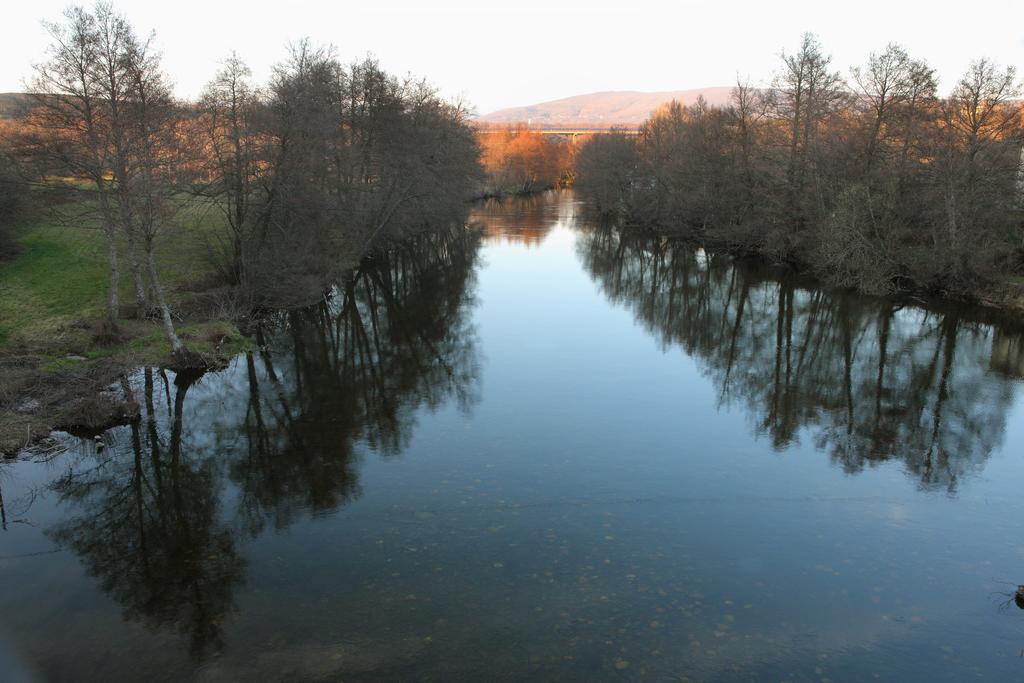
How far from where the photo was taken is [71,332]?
19453mm

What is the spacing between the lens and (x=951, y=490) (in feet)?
42.3

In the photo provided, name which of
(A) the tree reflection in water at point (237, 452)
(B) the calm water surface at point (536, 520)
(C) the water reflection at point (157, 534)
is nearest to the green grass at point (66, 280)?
(A) the tree reflection in water at point (237, 452)

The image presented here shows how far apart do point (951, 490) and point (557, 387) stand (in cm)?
900

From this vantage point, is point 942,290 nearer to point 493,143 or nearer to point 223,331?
point 223,331

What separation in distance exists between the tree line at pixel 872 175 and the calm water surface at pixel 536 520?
7.71 meters

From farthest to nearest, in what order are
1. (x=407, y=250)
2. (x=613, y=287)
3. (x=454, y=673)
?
(x=407, y=250) → (x=613, y=287) → (x=454, y=673)

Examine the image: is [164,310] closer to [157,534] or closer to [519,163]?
[157,534]

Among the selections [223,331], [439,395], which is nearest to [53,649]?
[439,395]

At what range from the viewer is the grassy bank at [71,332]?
15173 millimetres

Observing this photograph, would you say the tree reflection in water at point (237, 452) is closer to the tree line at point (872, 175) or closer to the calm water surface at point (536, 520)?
the calm water surface at point (536, 520)

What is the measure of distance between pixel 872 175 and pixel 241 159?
86.8ft

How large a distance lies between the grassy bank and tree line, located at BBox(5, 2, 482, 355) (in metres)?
A: 0.78

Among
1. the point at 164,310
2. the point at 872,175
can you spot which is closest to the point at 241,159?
the point at 164,310

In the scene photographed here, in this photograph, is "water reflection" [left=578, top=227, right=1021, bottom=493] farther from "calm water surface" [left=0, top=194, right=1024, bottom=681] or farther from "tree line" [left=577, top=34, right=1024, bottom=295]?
"tree line" [left=577, top=34, right=1024, bottom=295]
